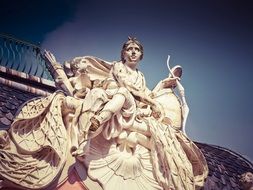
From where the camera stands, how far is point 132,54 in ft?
28.2

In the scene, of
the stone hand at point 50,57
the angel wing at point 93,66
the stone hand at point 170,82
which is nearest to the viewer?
the angel wing at point 93,66

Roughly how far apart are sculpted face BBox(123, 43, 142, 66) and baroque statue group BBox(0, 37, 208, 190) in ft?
0.06

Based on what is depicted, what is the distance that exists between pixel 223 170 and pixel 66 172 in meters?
5.24

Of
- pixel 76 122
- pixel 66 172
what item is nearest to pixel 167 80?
pixel 76 122

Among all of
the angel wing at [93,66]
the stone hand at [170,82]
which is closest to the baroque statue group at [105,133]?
the angel wing at [93,66]

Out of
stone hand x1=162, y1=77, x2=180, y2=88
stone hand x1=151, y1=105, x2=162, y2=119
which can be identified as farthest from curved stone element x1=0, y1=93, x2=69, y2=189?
stone hand x1=162, y1=77, x2=180, y2=88

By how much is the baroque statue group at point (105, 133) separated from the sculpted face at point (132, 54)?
0.06 feet

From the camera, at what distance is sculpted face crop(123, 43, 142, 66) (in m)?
8.62

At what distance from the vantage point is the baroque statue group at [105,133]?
6676 millimetres

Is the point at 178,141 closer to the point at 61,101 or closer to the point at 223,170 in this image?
the point at 61,101

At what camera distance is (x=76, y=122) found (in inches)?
284

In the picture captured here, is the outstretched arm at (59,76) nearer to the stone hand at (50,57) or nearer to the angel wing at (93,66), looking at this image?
the stone hand at (50,57)

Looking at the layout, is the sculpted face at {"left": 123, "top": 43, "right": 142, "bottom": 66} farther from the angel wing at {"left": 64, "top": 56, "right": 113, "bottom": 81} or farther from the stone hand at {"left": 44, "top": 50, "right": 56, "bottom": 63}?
the stone hand at {"left": 44, "top": 50, "right": 56, "bottom": 63}

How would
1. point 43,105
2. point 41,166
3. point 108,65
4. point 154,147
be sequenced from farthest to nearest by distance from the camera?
point 108,65, point 154,147, point 43,105, point 41,166
